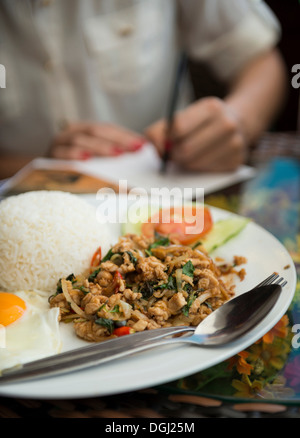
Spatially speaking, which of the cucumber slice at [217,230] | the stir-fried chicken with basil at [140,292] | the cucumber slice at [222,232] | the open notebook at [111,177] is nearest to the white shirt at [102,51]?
the open notebook at [111,177]

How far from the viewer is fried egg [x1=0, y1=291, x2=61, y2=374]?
0.67 m

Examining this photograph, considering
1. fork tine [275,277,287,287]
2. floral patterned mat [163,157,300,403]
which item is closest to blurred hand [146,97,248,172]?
floral patterned mat [163,157,300,403]

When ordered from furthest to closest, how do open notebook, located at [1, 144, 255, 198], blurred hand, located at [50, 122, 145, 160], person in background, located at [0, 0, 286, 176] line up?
person in background, located at [0, 0, 286, 176], blurred hand, located at [50, 122, 145, 160], open notebook, located at [1, 144, 255, 198]

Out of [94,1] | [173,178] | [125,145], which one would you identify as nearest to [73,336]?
[173,178]

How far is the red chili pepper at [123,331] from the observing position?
0.74 metres

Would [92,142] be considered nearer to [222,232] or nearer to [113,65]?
[113,65]

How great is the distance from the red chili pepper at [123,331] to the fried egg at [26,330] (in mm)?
96

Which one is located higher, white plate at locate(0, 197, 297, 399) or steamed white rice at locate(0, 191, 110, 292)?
steamed white rice at locate(0, 191, 110, 292)

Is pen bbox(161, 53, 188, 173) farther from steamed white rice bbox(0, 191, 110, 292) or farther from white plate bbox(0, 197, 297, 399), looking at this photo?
white plate bbox(0, 197, 297, 399)

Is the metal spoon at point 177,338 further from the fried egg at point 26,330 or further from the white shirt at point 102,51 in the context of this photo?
the white shirt at point 102,51

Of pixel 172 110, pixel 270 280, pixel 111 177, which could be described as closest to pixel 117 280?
pixel 270 280

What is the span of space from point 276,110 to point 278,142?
1.69ft

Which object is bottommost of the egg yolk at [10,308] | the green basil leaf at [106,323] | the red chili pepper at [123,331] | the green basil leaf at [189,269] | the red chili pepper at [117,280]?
the red chili pepper at [123,331]
